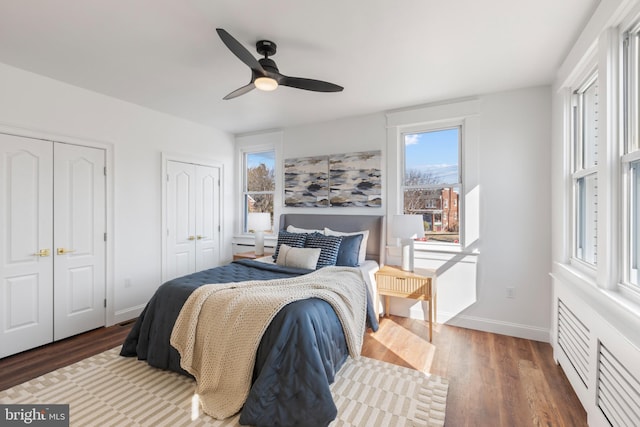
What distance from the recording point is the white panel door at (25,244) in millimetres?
2699

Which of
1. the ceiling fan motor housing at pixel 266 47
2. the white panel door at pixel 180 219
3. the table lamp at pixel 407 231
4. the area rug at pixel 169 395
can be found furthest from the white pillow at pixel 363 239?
the ceiling fan motor housing at pixel 266 47

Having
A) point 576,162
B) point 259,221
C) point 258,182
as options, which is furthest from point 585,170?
point 258,182

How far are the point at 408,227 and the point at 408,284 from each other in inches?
23.3

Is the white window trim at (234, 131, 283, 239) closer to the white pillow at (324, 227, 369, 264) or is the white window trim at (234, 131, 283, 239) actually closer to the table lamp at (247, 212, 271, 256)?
the table lamp at (247, 212, 271, 256)

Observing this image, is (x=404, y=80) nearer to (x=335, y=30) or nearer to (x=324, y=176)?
(x=335, y=30)

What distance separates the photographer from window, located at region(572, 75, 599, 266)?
2182mm

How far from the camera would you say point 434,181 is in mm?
3646

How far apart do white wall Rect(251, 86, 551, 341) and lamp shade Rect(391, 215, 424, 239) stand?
0.53 meters

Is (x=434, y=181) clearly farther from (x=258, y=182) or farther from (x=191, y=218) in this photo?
(x=191, y=218)

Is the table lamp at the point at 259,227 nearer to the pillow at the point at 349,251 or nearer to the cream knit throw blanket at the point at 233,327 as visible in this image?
the pillow at the point at 349,251

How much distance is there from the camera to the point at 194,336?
85.4 inches

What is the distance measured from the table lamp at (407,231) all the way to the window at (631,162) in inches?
64.7

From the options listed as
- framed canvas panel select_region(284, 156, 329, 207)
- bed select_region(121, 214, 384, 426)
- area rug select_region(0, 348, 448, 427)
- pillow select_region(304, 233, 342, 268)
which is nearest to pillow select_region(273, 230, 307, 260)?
pillow select_region(304, 233, 342, 268)

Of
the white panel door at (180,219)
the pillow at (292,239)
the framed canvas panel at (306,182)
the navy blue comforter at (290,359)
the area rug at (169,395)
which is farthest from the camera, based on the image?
the framed canvas panel at (306,182)
